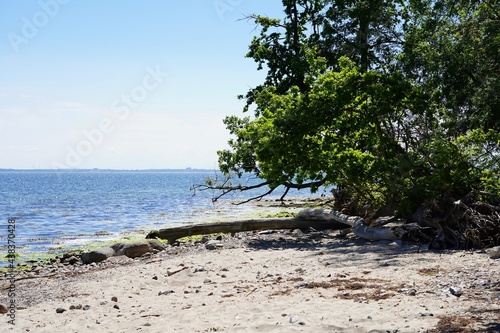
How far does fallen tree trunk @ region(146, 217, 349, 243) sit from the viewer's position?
21.1 metres

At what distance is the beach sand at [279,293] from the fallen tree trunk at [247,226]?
4.19 meters

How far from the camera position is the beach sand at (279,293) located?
8258mm

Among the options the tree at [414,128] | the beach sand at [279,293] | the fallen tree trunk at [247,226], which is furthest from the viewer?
the fallen tree trunk at [247,226]

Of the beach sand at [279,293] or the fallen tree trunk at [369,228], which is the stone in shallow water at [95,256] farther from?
the fallen tree trunk at [369,228]

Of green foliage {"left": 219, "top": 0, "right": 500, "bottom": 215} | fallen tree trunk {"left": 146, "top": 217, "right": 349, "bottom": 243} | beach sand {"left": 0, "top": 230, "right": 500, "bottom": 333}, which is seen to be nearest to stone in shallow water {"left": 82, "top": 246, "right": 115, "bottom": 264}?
beach sand {"left": 0, "top": 230, "right": 500, "bottom": 333}

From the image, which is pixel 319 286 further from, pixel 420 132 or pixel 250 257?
pixel 420 132

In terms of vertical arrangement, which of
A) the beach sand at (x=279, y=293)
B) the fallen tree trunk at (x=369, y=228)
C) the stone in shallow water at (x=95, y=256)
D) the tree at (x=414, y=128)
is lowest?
the stone in shallow water at (x=95, y=256)

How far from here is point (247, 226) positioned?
21484 mm

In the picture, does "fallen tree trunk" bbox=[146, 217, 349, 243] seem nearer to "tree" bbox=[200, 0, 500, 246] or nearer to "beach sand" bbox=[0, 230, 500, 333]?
"tree" bbox=[200, 0, 500, 246]

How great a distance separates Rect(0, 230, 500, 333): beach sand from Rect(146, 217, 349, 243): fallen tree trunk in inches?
165

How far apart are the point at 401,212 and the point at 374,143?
2636 mm

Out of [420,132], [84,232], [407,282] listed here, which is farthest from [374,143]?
[84,232]

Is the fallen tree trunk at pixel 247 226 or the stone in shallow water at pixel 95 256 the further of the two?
the fallen tree trunk at pixel 247 226

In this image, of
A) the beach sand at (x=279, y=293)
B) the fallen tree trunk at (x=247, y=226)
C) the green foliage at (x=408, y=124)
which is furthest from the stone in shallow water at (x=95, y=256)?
the green foliage at (x=408, y=124)
